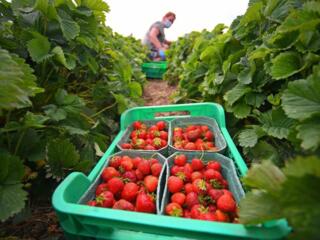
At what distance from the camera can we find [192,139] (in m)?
1.19

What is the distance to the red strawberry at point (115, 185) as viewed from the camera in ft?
2.72

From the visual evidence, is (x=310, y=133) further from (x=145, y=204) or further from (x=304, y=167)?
(x=145, y=204)

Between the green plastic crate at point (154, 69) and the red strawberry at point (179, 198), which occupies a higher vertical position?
the green plastic crate at point (154, 69)

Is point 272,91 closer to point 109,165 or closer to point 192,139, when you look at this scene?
point 192,139

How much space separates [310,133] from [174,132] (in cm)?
76

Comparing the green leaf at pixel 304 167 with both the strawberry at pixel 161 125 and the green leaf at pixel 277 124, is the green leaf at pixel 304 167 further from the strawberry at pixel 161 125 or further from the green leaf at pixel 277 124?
the strawberry at pixel 161 125

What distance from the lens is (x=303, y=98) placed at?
66 centimetres

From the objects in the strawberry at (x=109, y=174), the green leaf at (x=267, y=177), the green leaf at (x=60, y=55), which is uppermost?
the green leaf at (x=60, y=55)

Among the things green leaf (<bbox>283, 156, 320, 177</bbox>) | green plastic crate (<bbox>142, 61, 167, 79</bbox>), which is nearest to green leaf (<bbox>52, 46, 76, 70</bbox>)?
green leaf (<bbox>283, 156, 320, 177</bbox>)

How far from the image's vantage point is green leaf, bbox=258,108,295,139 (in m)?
0.83

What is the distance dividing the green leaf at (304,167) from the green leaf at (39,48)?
96cm

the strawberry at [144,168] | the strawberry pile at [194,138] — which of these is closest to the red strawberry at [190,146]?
the strawberry pile at [194,138]

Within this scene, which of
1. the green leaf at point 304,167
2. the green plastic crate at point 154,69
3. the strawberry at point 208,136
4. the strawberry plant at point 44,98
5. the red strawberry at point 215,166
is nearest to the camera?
the green leaf at point 304,167

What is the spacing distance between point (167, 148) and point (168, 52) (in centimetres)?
316
